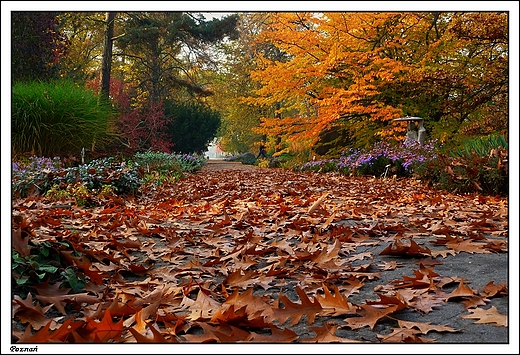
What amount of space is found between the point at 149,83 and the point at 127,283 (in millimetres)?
20124

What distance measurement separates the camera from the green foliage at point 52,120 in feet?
22.8

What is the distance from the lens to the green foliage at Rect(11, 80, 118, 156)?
695cm

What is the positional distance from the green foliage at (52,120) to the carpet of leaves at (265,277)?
3.39 meters

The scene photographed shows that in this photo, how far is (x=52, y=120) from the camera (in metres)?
7.30

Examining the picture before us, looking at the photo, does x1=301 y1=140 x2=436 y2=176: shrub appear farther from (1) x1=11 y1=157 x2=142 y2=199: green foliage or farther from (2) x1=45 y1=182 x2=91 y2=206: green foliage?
(2) x1=45 y1=182 x2=91 y2=206: green foliage

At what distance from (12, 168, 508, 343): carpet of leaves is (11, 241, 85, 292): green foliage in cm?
5

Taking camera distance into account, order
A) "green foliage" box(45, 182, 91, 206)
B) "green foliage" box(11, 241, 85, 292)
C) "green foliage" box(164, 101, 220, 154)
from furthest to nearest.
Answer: "green foliage" box(164, 101, 220, 154)
"green foliage" box(45, 182, 91, 206)
"green foliage" box(11, 241, 85, 292)

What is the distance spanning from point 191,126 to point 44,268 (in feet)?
60.1

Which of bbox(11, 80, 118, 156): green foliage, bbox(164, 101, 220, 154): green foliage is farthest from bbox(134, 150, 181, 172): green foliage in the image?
bbox(164, 101, 220, 154): green foliage

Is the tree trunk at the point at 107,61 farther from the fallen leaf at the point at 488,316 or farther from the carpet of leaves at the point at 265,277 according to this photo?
the fallen leaf at the point at 488,316

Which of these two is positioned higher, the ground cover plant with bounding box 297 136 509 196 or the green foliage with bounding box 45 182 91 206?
the ground cover plant with bounding box 297 136 509 196

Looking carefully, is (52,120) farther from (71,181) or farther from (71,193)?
(71,193)

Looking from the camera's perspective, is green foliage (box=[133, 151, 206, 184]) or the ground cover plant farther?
green foliage (box=[133, 151, 206, 184])

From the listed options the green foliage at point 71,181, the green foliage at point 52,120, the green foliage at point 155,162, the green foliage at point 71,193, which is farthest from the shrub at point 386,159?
the green foliage at point 52,120
